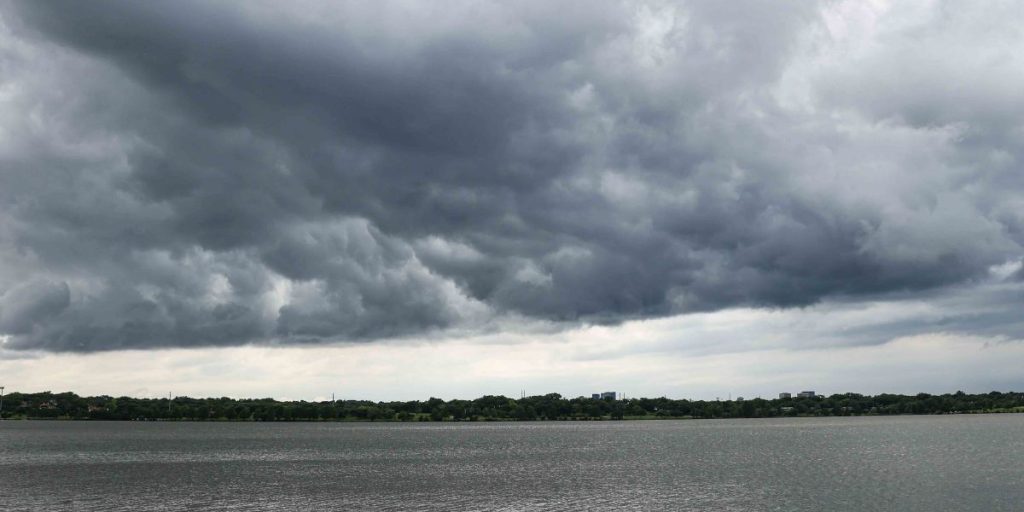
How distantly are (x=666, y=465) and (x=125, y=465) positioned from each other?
10622 centimetres

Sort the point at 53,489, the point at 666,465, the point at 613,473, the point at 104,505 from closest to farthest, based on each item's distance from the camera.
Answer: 1. the point at 104,505
2. the point at 53,489
3. the point at 613,473
4. the point at 666,465

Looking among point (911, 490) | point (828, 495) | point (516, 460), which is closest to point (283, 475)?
point (516, 460)

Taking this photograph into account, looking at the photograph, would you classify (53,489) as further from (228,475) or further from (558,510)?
(558,510)

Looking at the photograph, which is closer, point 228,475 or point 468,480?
point 468,480

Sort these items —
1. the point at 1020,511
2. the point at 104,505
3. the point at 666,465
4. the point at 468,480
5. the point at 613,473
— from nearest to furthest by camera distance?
the point at 1020,511 < the point at 104,505 < the point at 468,480 < the point at 613,473 < the point at 666,465

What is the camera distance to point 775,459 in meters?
173

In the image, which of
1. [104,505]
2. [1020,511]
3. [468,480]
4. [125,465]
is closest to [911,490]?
[1020,511]

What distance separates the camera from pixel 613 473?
139375 mm

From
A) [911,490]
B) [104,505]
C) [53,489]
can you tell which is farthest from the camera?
[53,489]

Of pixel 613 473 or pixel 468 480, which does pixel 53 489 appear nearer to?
pixel 468 480

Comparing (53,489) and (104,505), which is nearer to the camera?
(104,505)

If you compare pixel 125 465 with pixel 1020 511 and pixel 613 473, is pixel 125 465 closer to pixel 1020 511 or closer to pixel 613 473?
pixel 613 473

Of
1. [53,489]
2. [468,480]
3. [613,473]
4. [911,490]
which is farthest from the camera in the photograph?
[613,473]

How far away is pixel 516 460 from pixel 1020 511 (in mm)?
106605
